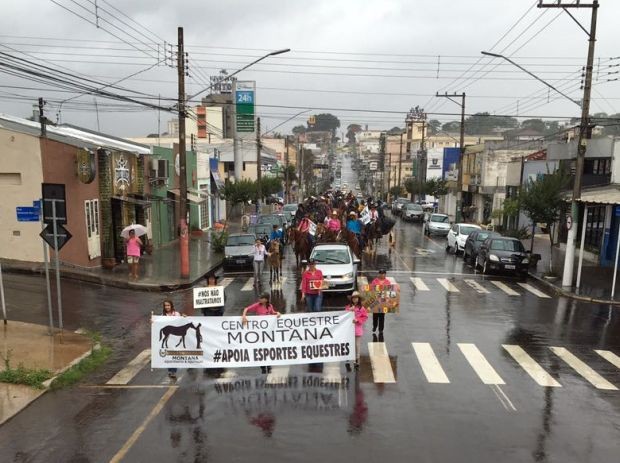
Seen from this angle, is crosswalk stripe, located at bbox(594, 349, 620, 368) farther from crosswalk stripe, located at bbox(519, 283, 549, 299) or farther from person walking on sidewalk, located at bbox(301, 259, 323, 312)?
crosswalk stripe, located at bbox(519, 283, 549, 299)

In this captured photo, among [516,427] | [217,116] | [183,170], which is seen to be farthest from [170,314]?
[217,116]

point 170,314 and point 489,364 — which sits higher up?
point 170,314

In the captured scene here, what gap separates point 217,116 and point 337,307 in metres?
82.3

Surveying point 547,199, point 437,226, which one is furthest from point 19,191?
point 437,226

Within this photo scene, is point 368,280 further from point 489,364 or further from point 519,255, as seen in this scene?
A: point 489,364

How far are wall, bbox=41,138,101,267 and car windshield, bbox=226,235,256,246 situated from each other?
6033 mm

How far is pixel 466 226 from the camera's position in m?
31.6

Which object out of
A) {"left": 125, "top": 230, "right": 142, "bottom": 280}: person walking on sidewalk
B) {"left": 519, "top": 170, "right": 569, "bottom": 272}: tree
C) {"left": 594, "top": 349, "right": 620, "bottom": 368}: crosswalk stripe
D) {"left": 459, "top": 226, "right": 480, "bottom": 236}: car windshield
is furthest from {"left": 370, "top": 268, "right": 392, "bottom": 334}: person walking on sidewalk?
{"left": 459, "top": 226, "right": 480, "bottom": 236}: car windshield

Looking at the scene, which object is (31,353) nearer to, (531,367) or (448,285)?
(531,367)

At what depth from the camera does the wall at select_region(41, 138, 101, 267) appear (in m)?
19.8

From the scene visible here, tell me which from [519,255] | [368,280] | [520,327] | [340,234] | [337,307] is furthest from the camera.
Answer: [340,234]

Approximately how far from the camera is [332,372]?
34.9 feet

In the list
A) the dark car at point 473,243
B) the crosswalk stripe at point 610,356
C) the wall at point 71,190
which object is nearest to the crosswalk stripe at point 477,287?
the dark car at point 473,243

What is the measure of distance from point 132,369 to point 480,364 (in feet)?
22.1
